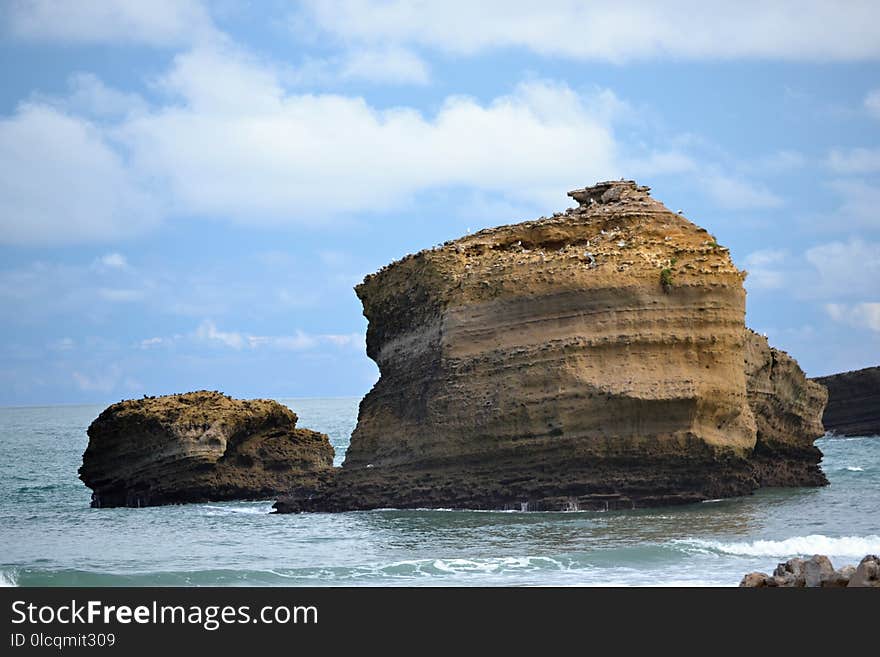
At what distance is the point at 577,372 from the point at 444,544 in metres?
5.80

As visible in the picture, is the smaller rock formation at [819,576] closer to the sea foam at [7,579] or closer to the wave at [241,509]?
the sea foam at [7,579]

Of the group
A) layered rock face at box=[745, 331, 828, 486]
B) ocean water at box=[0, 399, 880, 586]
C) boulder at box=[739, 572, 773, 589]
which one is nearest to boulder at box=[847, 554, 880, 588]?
boulder at box=[739, 572, 773, 589]

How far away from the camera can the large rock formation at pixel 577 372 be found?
1326 inches

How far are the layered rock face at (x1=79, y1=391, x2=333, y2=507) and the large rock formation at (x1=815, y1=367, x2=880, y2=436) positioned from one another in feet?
140

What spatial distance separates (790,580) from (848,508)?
1805 cm

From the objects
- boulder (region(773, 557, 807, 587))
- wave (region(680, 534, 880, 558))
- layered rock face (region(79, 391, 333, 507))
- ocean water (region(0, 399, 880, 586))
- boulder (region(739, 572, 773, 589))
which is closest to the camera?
boulder (region(773, 557, 807, 587))

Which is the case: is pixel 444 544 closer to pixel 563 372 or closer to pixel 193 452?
pixel 563 372

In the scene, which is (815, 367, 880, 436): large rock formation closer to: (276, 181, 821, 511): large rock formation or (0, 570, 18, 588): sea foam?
(276, 181, 821, 511): large rock formation

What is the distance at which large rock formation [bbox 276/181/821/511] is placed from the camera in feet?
111

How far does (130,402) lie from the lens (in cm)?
4400

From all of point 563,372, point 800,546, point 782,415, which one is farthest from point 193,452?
point 800,546

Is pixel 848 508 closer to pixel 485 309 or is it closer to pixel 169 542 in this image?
pixel 485 309

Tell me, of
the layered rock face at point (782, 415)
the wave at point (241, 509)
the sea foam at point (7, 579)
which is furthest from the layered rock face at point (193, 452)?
the sea foam at point (7, 579)
